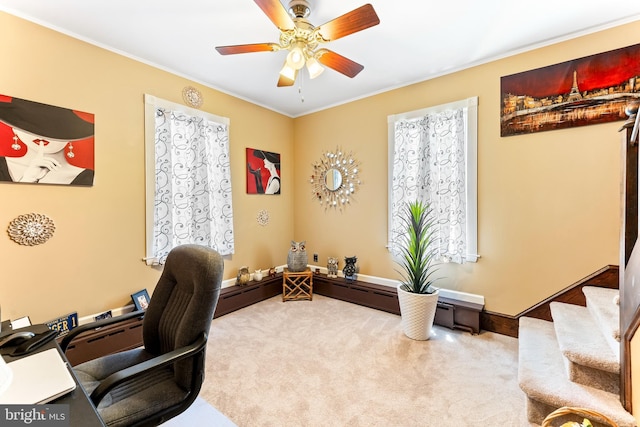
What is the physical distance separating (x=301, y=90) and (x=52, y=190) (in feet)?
8.40

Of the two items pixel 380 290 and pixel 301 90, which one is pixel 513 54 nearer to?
pixel 301 90

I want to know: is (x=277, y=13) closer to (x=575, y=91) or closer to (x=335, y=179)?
(x=335, y=179)

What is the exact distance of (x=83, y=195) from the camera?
7.47 ft

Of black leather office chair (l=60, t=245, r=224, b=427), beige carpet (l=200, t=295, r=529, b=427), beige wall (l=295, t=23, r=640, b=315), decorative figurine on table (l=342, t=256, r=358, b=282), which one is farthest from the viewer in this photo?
decorative figurine on table (l=342, t=256, r=358, b=282)

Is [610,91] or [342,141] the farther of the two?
[342,141]

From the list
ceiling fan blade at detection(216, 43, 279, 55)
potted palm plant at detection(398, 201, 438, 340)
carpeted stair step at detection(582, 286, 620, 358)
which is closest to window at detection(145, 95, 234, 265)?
ceiling fan blade at detection(216, 43, 279, 55)

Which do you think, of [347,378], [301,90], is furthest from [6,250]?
[301,90]

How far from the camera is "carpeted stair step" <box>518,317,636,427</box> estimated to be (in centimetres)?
140

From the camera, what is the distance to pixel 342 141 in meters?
3.70

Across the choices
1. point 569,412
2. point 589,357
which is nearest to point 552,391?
point 589,357

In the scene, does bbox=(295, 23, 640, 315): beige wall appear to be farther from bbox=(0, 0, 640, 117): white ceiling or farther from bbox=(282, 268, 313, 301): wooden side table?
bbox=(282, 268, 313, 301): wooden side table

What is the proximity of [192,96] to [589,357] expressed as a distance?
3.87m

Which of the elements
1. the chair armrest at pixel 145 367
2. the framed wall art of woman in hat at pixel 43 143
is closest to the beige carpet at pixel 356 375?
the chair armrest at pixel 145 367

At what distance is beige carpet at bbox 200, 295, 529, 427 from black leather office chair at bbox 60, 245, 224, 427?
1.98ft
